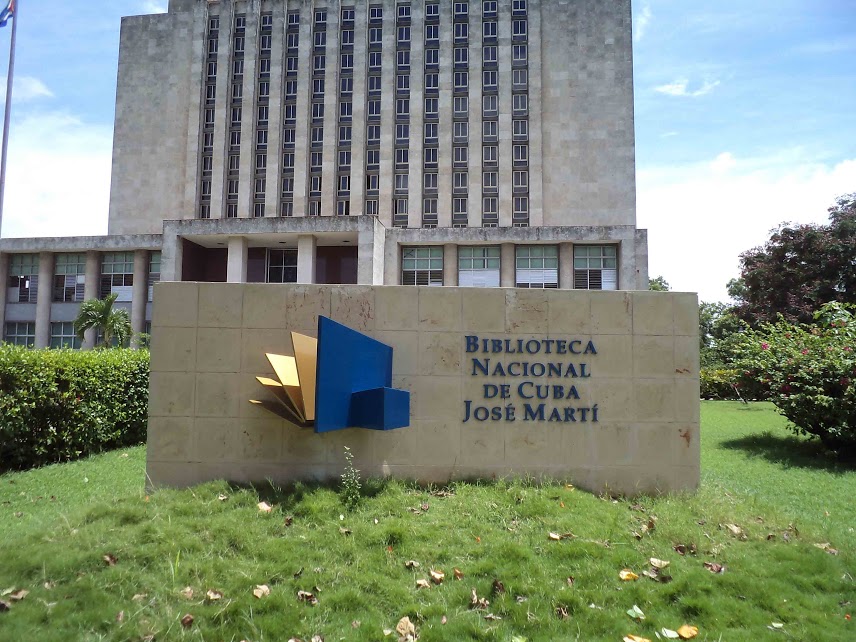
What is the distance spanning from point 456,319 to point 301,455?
2.60 m

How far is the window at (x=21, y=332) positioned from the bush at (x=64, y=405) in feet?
98.2

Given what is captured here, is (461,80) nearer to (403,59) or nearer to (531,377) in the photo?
(403,59)

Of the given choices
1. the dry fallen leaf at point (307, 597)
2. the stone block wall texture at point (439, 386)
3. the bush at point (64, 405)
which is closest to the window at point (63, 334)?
the bush at point (64, 405)

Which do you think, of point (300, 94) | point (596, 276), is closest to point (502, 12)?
point (300, 94)

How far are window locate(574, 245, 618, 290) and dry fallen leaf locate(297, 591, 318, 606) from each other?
101 feet

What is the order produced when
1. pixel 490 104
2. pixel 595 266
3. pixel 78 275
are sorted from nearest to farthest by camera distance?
pixel 595 266, pixel 78 275, pixel 490 104

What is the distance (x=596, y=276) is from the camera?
113 feet

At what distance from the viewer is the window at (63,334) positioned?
123 feet

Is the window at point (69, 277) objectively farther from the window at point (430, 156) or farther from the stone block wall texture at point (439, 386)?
the stone block wall texture at point (439, 386)

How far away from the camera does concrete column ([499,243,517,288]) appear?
34719 mm

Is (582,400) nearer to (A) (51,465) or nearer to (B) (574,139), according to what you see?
(A) (51,465)

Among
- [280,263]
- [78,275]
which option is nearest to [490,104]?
[280,263]

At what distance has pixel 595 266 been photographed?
34594 millimetres

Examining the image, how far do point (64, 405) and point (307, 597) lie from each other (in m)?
8.43
